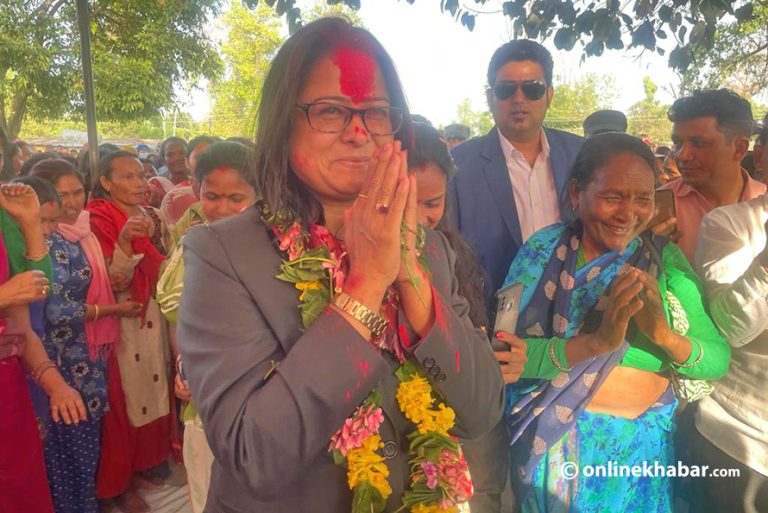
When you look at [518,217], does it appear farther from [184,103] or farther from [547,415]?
[184,103]

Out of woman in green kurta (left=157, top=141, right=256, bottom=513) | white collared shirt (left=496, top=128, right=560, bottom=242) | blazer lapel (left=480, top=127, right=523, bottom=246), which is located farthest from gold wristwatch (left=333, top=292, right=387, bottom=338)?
white collared shirt (left=496, top=128, right=560, bottom=242)

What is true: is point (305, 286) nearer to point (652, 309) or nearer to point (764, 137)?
point (652, 309)

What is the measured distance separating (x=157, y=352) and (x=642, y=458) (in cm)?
292

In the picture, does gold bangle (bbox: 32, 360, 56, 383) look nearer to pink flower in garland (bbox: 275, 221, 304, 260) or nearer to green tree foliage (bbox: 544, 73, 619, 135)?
pink flower in garland (bbox: 275, 221, 304, 260)

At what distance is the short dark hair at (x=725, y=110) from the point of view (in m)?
2.70

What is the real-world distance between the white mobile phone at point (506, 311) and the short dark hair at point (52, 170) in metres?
2.84

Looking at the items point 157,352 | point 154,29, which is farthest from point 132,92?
point 157,352

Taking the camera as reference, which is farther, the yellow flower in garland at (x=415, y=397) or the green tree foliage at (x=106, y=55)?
the green tree foliage at (x=106, y=55)

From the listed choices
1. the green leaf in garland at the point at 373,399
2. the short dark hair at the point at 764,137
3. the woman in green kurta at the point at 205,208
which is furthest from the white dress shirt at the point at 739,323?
the woman in green kurta at the point at 205,208

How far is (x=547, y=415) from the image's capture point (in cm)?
204

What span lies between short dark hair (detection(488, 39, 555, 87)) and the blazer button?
2.36 meters

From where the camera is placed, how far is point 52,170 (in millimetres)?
3348

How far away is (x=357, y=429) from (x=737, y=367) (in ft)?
5.79

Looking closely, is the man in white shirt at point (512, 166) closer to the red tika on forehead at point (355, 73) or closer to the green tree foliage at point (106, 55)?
the red tika on forehead at point (355, 73)
